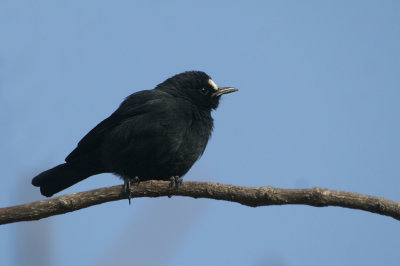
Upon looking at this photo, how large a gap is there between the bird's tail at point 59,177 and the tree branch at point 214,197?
1.64 metres

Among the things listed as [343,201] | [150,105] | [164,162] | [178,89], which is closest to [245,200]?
[343,201]

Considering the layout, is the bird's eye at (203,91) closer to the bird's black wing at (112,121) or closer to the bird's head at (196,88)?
the bird's head at (196,88)

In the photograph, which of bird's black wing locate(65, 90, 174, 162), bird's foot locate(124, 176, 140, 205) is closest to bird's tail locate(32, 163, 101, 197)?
bird's black wing locate(65, 90, 174, 162)

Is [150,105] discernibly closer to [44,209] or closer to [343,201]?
[44,209]

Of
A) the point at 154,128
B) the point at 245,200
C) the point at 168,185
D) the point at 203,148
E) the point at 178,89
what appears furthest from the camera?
the point at 178,89

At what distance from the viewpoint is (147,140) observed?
619 cm

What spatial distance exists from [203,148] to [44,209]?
2348 mm

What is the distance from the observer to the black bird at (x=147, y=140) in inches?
244

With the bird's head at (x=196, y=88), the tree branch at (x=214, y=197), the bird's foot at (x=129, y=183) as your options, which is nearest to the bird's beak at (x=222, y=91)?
the bird's head at (x=196, y=88)

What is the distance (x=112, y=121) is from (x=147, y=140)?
2.58ft

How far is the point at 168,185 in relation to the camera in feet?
17.7

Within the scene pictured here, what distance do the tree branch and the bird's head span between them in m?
1.86

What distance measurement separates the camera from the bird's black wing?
6661 millimetres

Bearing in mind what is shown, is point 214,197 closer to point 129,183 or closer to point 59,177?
point 129,183
